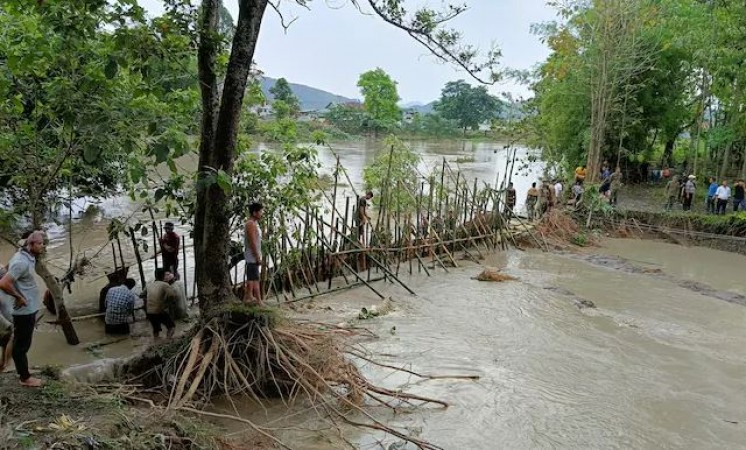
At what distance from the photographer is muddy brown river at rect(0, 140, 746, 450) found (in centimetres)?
555

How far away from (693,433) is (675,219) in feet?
36.9

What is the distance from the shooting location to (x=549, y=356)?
296 inches

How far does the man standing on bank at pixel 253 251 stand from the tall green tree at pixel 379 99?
45.9 metres

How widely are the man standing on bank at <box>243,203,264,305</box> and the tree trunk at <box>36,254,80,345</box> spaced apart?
81.4 inches

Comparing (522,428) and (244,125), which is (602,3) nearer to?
(244,125)

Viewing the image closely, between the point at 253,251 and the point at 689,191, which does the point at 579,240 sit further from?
the point at 253,251

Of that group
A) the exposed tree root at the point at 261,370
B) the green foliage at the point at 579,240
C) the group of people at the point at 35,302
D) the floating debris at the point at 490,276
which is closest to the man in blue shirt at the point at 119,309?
the group of people at the point at 35,302

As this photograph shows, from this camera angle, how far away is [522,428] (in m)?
5.65

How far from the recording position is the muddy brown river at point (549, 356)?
555 cm


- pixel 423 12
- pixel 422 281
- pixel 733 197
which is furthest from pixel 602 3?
pixel 423 12

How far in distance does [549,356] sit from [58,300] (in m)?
5.99

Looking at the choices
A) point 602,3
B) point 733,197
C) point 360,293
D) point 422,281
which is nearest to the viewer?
point 360,293

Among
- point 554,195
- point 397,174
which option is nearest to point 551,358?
point 397,174

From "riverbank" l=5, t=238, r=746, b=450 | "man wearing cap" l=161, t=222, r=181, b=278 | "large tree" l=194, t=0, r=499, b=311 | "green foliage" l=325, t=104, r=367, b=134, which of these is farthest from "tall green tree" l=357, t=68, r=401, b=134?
"large tree" l=194, t=0, r=499, b=311
